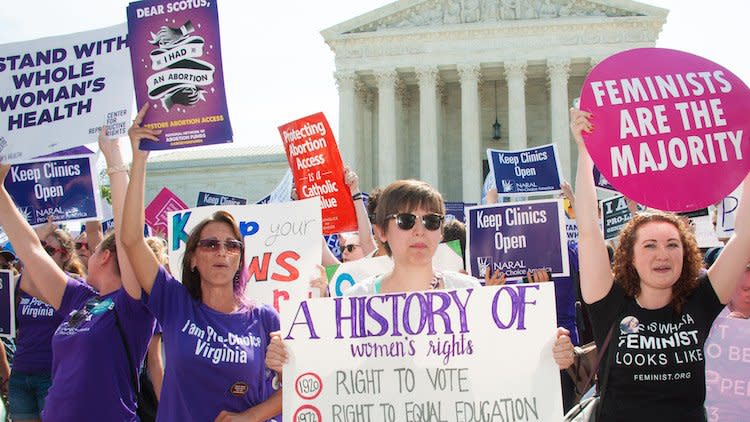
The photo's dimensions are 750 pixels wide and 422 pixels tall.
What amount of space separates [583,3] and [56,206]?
37960 millimetres

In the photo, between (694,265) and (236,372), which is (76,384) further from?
(694,265)

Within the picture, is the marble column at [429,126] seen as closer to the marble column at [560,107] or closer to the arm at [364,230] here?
the marble column at [560,107]

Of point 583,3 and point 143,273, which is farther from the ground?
point 583,3

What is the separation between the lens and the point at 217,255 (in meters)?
3.96

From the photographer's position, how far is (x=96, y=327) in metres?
4.27

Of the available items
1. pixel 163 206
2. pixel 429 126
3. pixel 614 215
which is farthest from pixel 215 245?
pixel 429 126

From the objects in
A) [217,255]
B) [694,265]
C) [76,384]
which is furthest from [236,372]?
[694,265]

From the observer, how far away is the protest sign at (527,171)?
12.7m

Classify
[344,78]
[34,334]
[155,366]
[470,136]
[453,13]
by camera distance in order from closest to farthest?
[155,366]
[34,334]
[470,136]
[344,78]
[453,13]

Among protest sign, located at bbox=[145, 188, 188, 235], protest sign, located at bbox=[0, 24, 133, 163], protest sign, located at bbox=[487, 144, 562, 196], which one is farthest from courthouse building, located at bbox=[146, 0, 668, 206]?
protest sign, located at bbox=[0, 24, 133, 163]

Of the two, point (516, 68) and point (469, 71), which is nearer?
point (516, 68)

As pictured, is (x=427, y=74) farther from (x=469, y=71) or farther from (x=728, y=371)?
(x=728, y=371)

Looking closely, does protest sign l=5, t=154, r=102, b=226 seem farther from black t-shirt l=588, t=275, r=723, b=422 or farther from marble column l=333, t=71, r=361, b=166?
marble column l=333, t=71, r=361, b=166

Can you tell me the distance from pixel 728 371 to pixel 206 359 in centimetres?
271
